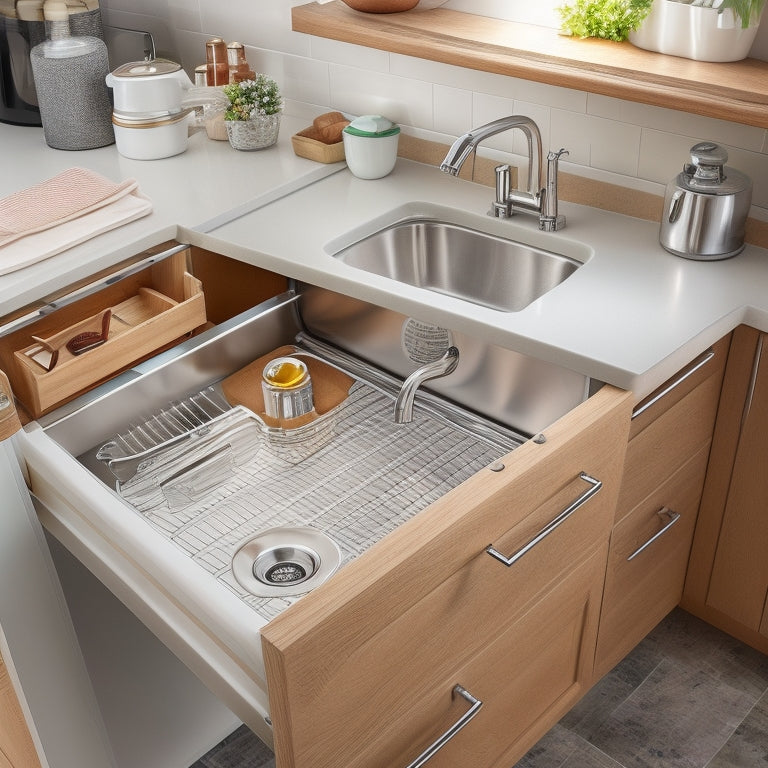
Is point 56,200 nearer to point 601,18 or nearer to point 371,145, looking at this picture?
point 371,145

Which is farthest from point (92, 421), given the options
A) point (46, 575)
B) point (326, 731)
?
point (326, 731)

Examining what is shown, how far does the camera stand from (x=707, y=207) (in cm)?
149

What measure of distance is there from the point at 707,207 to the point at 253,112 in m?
0.95

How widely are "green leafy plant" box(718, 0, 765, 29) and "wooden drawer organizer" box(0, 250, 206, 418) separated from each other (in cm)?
97

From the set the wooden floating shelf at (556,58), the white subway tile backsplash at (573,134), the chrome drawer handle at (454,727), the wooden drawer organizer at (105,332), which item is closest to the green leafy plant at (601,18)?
the wooden floating shelf at (556,58)

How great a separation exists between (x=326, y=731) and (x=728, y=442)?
954 mm

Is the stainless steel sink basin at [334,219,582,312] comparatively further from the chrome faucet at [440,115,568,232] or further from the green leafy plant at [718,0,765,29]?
the green leafy plant at [718,0,765,29]

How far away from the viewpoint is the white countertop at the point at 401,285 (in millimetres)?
1357

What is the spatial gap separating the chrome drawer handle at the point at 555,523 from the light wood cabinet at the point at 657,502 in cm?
19

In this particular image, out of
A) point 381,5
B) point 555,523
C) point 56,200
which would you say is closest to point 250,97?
point 381,5

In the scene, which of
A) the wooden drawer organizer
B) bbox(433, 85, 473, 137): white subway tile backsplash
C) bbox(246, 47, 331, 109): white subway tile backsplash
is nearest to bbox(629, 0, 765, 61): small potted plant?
bbox(433, 85, 473, 137): white subway tile backsplash

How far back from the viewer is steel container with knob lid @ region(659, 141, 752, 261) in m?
1.47

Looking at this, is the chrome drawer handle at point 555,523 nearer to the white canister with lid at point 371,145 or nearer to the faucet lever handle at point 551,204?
the faucet lever handle at point 551,204

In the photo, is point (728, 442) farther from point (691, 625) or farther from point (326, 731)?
point (326, 731)
